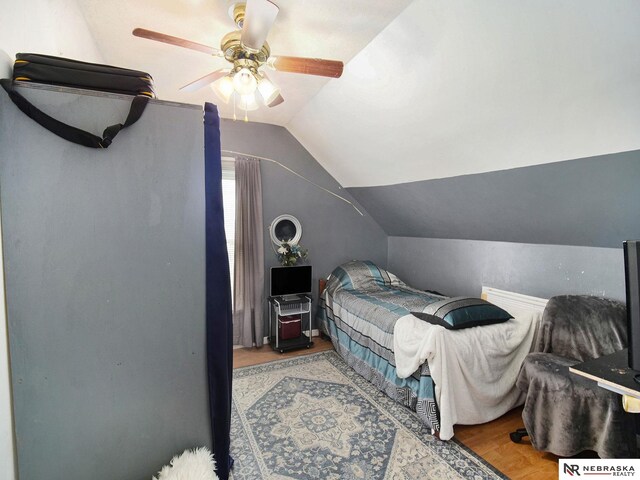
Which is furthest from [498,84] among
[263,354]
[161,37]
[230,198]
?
[263,354]

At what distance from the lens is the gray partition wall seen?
2.73 ft

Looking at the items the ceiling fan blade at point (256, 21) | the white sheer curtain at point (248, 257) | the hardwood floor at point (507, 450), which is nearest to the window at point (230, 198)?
the white sheer curtain at point (248, 257)

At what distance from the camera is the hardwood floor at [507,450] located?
1.80m

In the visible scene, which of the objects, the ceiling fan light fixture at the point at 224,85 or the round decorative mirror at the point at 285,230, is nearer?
the ceiling fan light fixture at the point at 224,85

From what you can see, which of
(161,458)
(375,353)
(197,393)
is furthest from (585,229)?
(161,458)

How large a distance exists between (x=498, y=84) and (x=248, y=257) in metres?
2.85

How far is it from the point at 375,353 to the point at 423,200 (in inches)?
65.7

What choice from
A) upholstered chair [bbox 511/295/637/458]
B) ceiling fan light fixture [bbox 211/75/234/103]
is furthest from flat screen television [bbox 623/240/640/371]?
ceiling fan light fixture [bbox 211/75/234/103]

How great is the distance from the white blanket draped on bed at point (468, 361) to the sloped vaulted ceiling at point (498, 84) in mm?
1302

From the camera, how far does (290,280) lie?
12.0 feet

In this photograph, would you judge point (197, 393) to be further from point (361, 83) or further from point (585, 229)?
point (585, 229)

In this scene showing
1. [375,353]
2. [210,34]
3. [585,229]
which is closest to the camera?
[210,34]

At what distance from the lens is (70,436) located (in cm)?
86

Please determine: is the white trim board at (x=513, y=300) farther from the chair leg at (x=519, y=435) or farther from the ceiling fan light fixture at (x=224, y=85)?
the ceiling fan light fixture at (x=224, y=85)
